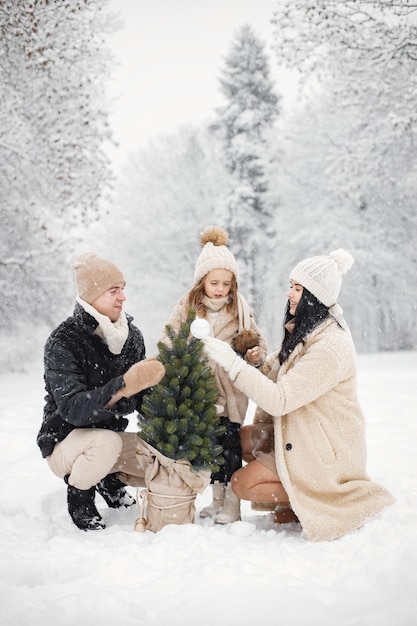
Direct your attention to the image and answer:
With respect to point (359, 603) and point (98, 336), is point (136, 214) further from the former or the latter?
point (359, 603)

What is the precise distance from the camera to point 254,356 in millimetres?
4098

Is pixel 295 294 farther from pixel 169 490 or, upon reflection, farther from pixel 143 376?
pixel 169 490

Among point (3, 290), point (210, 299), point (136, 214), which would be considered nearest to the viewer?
point (210, 299)

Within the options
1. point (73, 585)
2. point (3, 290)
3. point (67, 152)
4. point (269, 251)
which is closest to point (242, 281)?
point (269, 251)

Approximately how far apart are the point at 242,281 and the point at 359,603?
19367 millimetres

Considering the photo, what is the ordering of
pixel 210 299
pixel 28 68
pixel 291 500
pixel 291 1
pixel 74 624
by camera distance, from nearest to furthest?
pixel 74 624, pixel 291 500, pixel 210 299, pixel 291 1, pixel 28 68

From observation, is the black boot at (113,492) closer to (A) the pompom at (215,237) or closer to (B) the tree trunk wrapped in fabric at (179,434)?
(B) the tree trunk wrapped in fabric at (179,434)

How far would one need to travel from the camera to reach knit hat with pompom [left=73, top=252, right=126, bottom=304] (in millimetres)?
3943

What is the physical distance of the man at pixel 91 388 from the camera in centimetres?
361

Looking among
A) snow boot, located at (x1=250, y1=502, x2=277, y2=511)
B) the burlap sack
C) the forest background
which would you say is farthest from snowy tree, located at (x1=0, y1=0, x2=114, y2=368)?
snow boot, located at (x1=250, y1=502, x2=277, y2=511)

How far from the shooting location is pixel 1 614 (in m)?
2.50

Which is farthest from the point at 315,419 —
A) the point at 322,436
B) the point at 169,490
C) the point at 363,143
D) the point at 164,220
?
the point at 164,220

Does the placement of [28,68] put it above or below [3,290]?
above

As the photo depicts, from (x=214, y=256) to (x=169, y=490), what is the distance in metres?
1.70
